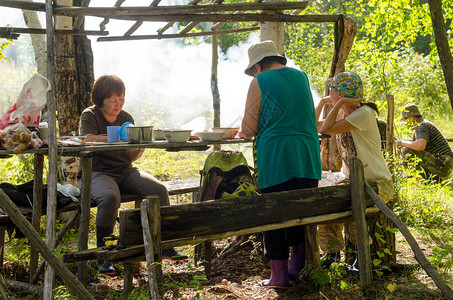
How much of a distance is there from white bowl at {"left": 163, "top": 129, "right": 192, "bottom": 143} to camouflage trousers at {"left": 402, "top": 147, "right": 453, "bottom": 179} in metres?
4.97

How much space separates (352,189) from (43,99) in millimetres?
2665

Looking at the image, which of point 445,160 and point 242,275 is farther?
point 445,160

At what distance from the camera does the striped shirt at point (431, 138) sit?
25.1 feet

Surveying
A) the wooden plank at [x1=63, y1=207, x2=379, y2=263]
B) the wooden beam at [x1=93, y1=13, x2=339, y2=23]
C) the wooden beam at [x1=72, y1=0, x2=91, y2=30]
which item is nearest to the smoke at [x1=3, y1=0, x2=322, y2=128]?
the wooden beam at [x1=72, y1=0, x2=91, y2=30]

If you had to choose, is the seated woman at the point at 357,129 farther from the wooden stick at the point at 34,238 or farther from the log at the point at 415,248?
the wooden stick at the point at 34,238

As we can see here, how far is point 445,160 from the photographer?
7574 mm

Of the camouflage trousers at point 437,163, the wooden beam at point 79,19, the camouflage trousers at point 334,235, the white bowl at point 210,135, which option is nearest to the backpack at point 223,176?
the white bowl at point 210,135

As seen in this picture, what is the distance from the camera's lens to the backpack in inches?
185

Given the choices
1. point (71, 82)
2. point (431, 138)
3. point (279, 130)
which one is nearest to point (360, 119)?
point (279, 130)

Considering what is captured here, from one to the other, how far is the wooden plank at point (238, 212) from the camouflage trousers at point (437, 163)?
14.8ft

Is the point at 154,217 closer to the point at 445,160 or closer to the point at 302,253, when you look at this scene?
the point at 302,253

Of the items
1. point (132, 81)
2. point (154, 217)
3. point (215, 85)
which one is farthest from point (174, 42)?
point (154, 217)

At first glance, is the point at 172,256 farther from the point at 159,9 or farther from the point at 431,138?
the point at 431,138

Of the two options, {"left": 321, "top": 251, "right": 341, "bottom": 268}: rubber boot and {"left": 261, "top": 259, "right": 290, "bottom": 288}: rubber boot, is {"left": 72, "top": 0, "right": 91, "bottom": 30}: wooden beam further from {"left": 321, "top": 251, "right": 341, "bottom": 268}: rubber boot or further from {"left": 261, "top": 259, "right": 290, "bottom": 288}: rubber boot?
{"left": 321, "top": 251, "right": 341, "bottom": 268}: rubber boot
